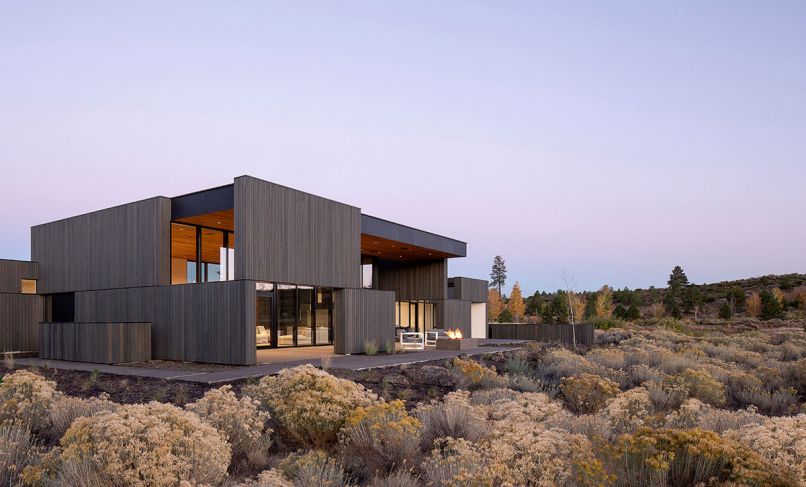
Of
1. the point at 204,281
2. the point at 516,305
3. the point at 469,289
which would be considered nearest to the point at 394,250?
the point at 469,289

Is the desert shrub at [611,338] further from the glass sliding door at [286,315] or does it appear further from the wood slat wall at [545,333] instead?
A: the glass sliding door at [286,315]

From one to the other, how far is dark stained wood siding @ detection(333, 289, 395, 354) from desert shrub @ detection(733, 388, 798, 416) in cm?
1111

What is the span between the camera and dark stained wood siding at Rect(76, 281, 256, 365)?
1377cm

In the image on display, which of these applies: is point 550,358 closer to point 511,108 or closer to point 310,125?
point 511,108

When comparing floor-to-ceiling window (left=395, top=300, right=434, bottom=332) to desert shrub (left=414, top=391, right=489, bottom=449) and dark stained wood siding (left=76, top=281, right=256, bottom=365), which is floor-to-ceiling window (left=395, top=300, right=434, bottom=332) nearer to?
dark stained wood siding (left=76, top=281, right=256, bottom=365)

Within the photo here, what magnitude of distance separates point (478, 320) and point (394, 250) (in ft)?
29.6

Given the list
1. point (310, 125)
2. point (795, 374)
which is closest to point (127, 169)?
point (310, 125)

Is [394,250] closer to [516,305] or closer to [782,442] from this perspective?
[782,442]

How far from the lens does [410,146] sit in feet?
80.9

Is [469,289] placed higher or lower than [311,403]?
higher

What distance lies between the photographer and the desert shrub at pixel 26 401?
21.2 ft

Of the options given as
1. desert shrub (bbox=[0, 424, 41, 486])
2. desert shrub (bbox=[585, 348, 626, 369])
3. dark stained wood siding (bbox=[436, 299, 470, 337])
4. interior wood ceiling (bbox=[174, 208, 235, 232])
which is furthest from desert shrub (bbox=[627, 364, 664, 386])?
dark stained wood siding (bbox=[436, 299, 470, 337])

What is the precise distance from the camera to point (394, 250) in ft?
81.9

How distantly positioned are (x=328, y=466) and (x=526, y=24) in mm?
15086
